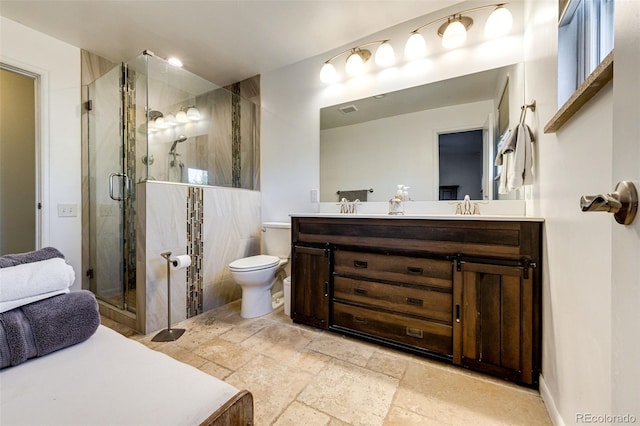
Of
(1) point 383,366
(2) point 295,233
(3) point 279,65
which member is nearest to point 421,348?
(1) point 383,366

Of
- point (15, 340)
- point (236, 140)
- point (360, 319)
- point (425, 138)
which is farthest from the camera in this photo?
point (236, 140)

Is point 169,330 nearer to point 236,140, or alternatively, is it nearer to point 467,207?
point 236,140

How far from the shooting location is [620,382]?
0.42 m

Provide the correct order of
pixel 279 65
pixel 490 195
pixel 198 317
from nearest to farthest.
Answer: pixel 490 195, pixel 198 317, pixel 279 65

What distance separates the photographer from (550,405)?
117cm

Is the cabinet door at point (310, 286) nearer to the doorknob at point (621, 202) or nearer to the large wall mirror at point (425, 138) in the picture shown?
the large wall mirror at point (425, 138)

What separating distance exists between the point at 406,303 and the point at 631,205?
4.48ft

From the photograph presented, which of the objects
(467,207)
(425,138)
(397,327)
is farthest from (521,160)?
(397,327)

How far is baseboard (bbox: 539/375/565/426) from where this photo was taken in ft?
3.52

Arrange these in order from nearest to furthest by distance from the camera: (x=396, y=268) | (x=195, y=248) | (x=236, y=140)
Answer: (x=396, y=268) → (x=195, y=248) → (x=236, y=140)

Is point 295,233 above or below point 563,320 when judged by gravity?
above

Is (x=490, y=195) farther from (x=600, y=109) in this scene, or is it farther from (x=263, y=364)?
(x=263, y=364)

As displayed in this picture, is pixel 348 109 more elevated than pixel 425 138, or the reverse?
pixel 348 109

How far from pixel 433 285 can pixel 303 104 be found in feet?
7.14
